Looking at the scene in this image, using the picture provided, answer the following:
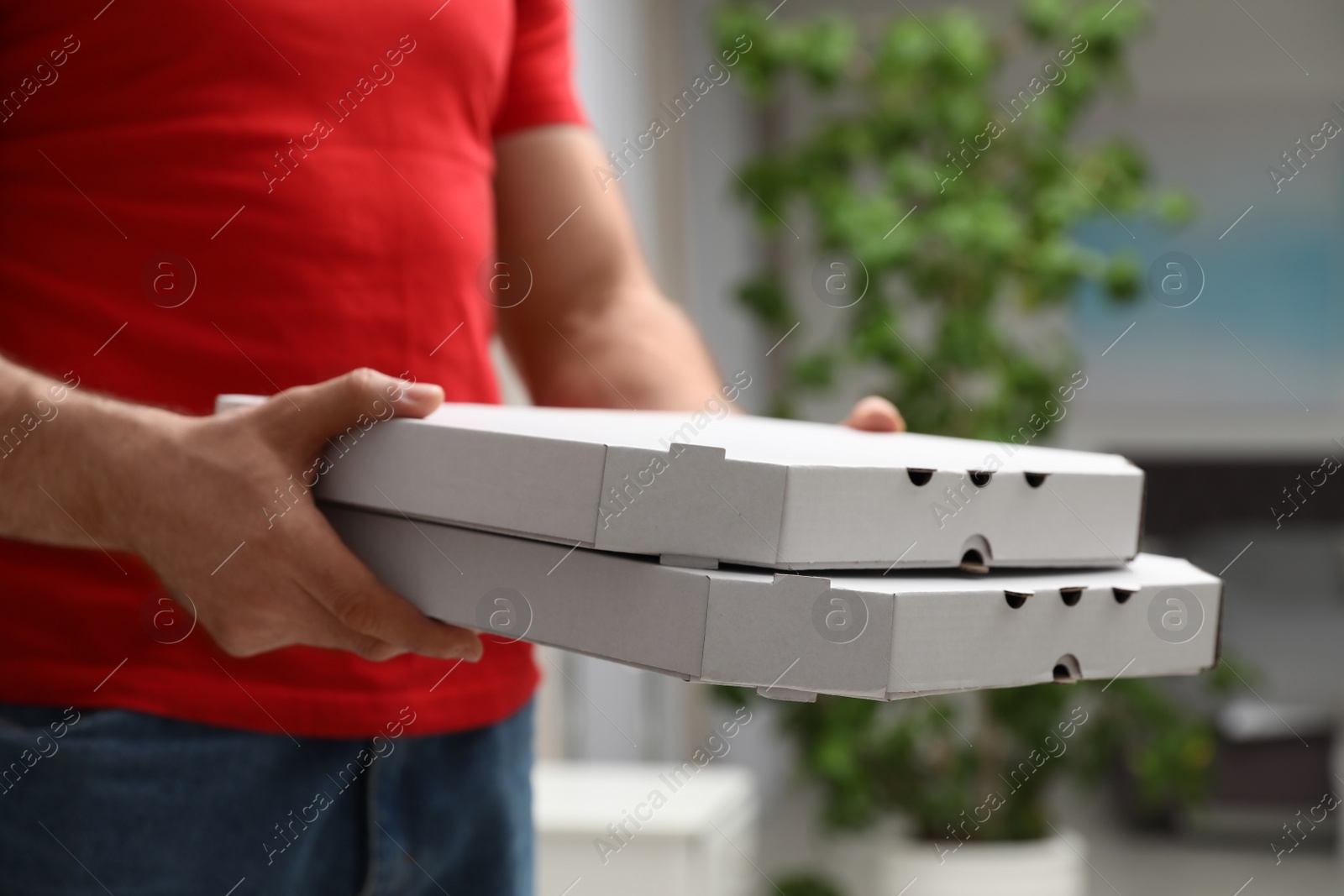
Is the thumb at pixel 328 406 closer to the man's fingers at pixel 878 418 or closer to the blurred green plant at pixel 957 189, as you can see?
the man's fingers at pixel 878 418

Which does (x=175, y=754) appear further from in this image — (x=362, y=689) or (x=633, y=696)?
(x=633, y=696)

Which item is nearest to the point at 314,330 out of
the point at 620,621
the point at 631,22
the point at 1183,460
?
the point at 620,621

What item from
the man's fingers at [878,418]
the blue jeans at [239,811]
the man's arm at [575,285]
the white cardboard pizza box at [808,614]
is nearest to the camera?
the white cardboard pizza box at [808,614]

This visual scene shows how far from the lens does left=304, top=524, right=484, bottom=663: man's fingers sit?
1.55ft

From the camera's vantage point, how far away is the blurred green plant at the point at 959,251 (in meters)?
2.29

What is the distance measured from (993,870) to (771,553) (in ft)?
Result: 6.72

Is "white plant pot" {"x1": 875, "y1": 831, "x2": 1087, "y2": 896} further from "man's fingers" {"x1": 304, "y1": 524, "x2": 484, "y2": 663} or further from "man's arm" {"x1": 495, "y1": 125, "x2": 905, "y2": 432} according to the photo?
"man's fingers" {"x1": 304, "y1": 524, "x2": 484, "y2": 663}

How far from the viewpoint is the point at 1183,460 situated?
4.03 metres

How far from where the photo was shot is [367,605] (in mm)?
476

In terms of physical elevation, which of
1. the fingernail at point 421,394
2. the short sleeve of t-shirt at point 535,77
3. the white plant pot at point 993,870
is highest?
the short sleeve of t-shirt at point 535,77

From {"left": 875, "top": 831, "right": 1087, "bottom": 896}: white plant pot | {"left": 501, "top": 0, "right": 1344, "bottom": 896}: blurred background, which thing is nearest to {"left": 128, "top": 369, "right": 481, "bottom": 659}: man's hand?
{"left": 501, "top": 0, "right": 1344, "bottom": 896}: blurred background

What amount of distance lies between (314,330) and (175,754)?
207mm

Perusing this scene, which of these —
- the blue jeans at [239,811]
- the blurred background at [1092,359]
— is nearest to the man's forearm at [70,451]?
the blue jeans at [239,811]

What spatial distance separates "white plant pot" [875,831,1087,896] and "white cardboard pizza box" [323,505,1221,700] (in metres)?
1.89
